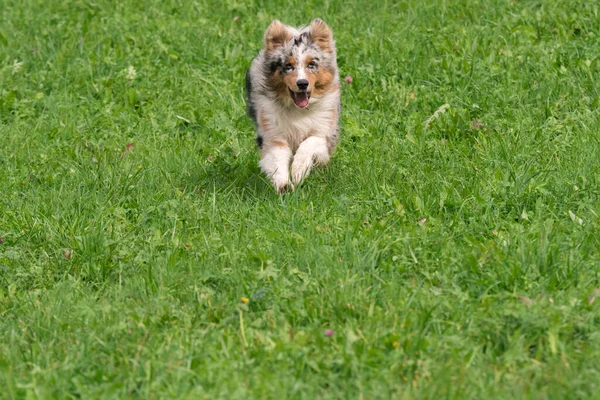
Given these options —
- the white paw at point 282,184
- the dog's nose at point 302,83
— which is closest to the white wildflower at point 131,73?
the dog's nose at point 302,83

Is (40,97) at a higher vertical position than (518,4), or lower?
lower

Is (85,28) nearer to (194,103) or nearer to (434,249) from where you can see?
(194,103)

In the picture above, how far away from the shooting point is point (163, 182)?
663 centimetres

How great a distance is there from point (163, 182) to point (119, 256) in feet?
4.34

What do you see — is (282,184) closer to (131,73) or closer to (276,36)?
(276,36)

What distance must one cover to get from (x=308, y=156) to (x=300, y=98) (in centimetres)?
39

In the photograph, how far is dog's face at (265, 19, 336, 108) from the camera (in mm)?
6465

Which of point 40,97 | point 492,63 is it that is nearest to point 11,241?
point 40,97

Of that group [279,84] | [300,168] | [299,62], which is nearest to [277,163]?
[300,168]

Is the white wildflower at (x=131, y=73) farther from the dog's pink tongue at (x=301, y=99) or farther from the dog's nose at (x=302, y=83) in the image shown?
the dog's nose at (x=302, y=83)

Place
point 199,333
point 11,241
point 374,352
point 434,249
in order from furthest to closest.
Answer: 1. point 11,241
2. point 434,249
3. point 199,333
4. point 374,352

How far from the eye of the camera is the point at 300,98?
6508 mm

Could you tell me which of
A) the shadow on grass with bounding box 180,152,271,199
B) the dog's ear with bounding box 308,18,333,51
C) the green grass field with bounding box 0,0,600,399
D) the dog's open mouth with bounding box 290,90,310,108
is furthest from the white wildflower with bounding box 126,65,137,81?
the dog's open mouth with bounding box 290,90,310,108

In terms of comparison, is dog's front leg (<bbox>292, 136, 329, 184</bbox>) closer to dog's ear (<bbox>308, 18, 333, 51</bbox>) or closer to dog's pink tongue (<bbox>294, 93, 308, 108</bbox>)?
dog's pink tongue (<bbox>294, 93, 308, 108</bbox>)
